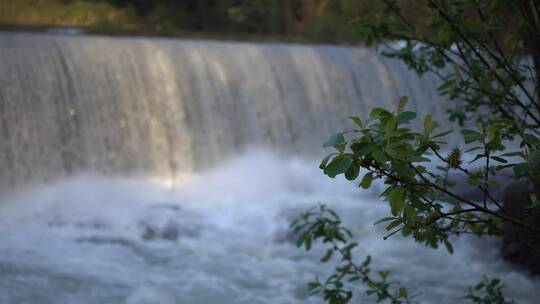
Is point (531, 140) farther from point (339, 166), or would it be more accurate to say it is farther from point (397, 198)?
point (339, 166)

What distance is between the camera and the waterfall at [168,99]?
8094 mm

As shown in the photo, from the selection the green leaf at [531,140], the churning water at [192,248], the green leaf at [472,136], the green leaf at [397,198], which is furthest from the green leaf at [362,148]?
the churning water at [192,248]

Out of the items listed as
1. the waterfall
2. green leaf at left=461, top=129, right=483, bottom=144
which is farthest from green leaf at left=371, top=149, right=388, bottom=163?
the waterfall

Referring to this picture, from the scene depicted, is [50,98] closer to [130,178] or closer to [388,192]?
[130,178]

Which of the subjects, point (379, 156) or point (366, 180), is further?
point (366, 180)

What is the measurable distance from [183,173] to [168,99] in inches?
37.6

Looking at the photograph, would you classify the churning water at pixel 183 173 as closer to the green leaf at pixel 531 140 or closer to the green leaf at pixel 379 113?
the green leaf at pixel 531 140

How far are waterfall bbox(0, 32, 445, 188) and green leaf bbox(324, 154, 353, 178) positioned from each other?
278 inches

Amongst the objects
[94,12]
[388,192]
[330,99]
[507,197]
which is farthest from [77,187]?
[94,12]

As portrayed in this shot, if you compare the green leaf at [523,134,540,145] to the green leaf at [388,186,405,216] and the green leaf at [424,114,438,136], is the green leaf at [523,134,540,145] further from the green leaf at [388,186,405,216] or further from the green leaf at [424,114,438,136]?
the green leaf at [388,186,405,216]

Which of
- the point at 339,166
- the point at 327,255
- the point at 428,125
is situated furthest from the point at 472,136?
the point at 327,255

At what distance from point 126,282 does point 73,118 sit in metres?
3.81

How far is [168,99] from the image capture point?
903 centimetres

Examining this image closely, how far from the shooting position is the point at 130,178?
8.60m
